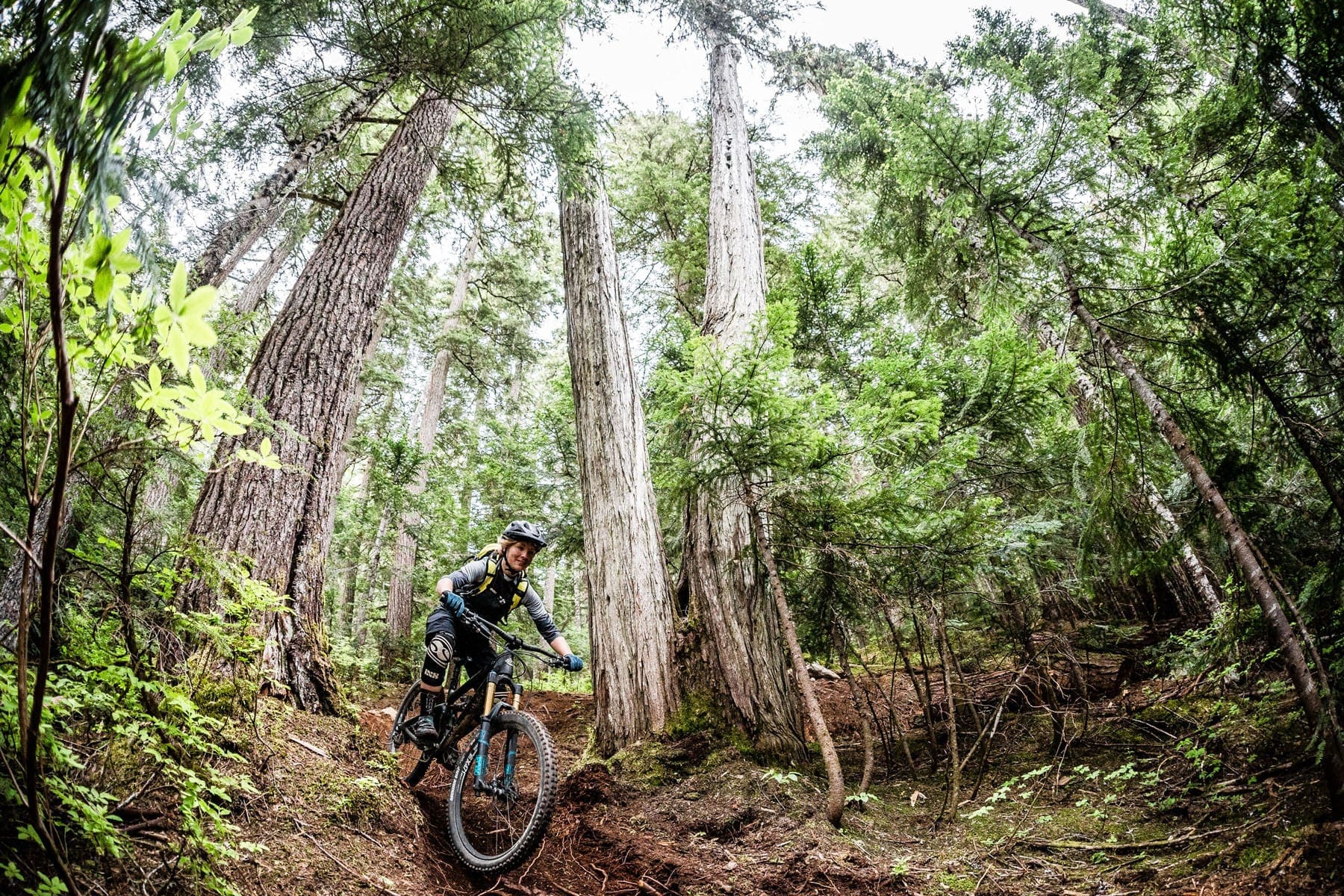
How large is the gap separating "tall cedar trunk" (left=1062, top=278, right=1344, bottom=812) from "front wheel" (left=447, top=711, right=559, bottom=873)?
143 inches

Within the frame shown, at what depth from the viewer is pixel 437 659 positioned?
423 centimetres

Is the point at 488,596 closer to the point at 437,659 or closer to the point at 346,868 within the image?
the point at 437,659

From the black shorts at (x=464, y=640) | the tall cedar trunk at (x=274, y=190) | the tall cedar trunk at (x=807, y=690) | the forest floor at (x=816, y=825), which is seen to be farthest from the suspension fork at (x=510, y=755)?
the tall cedar trunk at (x=274, y=190)

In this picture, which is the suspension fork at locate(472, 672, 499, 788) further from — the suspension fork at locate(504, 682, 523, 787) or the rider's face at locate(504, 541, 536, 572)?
the rider's face at locate(504, 541, 536, 572)

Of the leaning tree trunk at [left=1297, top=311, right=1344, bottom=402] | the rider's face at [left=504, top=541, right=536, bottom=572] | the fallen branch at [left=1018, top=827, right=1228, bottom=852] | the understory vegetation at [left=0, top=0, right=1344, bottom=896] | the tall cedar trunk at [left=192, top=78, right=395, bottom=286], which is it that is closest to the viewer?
the understory vegetation at [left=0, top=0, right=1344, bottom=896]

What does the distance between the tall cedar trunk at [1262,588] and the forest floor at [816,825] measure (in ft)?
0.94

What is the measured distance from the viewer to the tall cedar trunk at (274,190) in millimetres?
6039

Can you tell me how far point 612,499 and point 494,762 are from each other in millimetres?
2246

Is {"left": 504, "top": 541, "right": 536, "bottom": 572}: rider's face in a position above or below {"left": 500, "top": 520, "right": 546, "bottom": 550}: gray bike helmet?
below

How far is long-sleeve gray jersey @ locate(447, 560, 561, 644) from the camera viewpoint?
438 centimetres

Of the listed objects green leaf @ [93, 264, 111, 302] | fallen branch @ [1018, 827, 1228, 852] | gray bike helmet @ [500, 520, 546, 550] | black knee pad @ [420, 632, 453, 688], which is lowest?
fallen branch @ [1018, 827, 1228, 852]

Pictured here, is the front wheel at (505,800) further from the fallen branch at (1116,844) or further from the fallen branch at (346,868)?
the fallen branch at (1116,844)

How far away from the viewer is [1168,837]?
10.3 feet

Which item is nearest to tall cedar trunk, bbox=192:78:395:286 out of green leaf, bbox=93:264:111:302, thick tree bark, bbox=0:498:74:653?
thick tree bark, bbox=0:498:74:653
